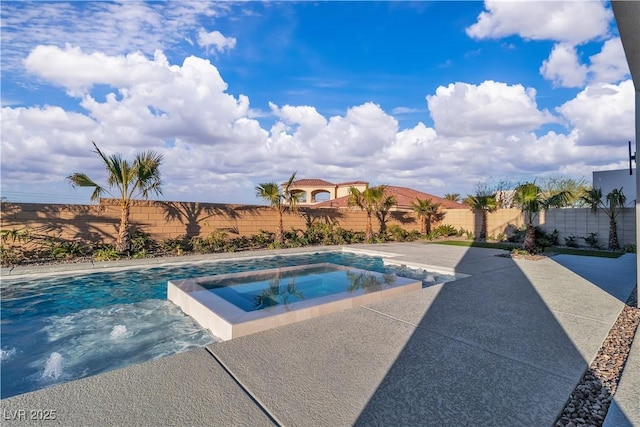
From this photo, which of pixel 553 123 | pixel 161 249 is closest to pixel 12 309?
pixel 161 249

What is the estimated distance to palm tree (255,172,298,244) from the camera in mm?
12773

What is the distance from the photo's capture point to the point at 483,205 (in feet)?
55.0

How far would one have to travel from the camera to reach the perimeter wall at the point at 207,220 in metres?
9.44

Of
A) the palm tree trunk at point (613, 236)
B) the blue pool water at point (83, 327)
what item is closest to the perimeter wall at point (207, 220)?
the palm tree trunk at point (613, 236)

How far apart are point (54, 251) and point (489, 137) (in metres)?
23.6

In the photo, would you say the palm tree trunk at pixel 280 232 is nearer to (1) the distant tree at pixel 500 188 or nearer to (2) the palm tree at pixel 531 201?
(2) the palm tree at pixel 531 201

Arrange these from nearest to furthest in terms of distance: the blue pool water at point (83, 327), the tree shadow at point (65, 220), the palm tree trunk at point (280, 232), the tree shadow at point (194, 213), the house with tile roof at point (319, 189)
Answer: the blue pool water at point (83, 327) → the tree shadow at point (65, 220) → the tree shadow at point (194, 213) → the palm tree trunk at point (280, 232) → the house with tile roof at point (319, 189)

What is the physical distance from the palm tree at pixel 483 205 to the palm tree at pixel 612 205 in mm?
3906

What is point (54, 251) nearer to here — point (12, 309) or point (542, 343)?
point (12, 309)

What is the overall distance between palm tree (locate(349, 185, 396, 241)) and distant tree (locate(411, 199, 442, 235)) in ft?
9.48

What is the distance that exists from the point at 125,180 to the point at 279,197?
5.43 meters

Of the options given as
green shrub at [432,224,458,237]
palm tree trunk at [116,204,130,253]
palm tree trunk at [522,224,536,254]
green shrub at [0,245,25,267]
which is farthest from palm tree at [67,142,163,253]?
green shrub at [432,224,458,237]

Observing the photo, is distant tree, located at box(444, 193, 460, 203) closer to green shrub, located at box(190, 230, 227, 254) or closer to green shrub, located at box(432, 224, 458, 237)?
green shrub, located at box(432, 224, 458, 237)

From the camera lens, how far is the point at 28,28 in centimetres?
686
